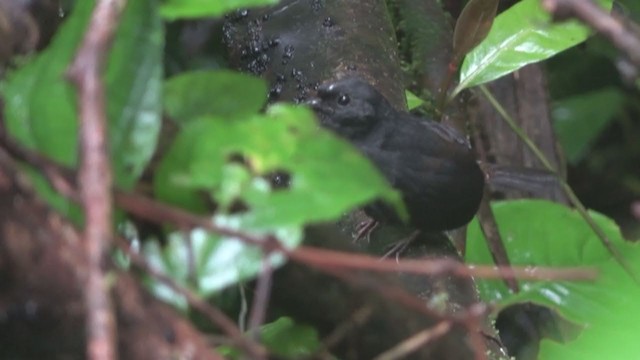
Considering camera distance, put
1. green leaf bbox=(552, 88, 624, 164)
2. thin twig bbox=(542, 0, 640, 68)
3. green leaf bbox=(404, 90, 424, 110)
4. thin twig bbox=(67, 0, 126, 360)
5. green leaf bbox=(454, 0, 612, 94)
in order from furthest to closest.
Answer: green leaf bbox=(552, 88, 624, 164) → green leaf bbox=(404, 90, 424, 110) → green leaf bbox=(454, 0, 612, 94) → thin twig bbox=(542, 0, 640, 68) → thin twig bbox=(67, 0, 126, 360)

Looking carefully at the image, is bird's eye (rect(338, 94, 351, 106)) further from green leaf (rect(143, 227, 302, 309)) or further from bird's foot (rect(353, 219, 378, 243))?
green leaf (rect(143, 227, 302, 309))

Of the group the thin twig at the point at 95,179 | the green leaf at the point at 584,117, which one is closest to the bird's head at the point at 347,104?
the thin twig at the point at 95,179

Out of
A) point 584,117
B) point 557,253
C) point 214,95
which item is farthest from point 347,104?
point 584,117

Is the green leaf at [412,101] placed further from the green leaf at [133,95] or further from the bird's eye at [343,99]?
the green leaf at [133,95]

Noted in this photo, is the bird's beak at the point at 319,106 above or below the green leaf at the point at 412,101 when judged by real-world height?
above

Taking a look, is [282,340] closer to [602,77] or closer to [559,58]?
[559,58]

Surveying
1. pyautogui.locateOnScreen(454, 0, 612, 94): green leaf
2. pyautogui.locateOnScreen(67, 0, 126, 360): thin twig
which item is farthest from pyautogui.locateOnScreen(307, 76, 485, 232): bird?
pyautogui.locateOnScreen(67, 0, 126, 360): thin twig

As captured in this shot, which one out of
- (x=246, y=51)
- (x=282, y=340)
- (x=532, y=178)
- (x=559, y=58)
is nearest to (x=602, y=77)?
(x=559, y=58)
